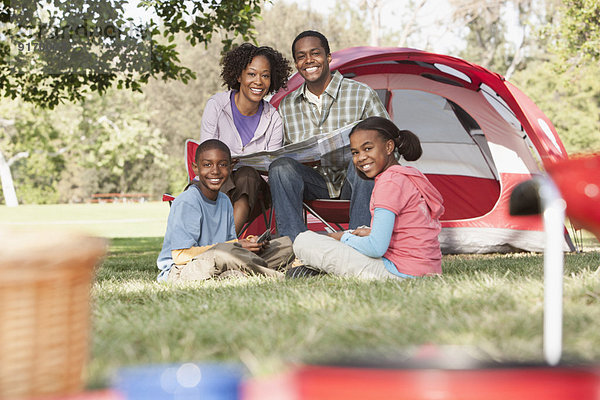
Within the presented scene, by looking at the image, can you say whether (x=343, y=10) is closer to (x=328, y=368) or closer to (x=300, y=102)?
(x=300, y=102)

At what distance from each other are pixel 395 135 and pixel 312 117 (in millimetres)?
1112

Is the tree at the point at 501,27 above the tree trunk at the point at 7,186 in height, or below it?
above

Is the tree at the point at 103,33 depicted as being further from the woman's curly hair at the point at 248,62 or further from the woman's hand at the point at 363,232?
the woman's hand at the point at 363,232

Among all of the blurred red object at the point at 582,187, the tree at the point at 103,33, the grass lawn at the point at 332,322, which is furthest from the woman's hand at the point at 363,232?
the tree at the point at 103,33

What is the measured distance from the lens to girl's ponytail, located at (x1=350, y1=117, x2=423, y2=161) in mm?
2590

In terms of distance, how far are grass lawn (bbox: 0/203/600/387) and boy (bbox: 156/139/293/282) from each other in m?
0.49

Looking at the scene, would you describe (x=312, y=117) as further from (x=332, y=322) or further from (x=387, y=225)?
(x=332, y=322)

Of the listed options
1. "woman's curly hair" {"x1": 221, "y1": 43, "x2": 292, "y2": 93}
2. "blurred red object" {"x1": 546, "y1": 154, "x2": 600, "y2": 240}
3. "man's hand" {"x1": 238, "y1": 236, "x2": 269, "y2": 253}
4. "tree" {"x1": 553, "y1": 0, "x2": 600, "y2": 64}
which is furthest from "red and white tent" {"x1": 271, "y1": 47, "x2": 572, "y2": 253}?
"tree" {"x1": 553, "y1": 0, "x2": 600, "y2": 64}

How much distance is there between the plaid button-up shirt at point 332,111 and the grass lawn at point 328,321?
1571mm

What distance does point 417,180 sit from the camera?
2.52m

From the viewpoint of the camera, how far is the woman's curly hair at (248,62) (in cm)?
362

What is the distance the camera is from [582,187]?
4.61ft

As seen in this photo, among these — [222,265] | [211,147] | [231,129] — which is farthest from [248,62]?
[222,265]

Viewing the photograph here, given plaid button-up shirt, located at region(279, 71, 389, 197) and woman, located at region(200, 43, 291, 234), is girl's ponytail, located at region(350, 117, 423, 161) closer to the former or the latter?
plaid button-up shirt, located at region(279, 71, 389, 197)
